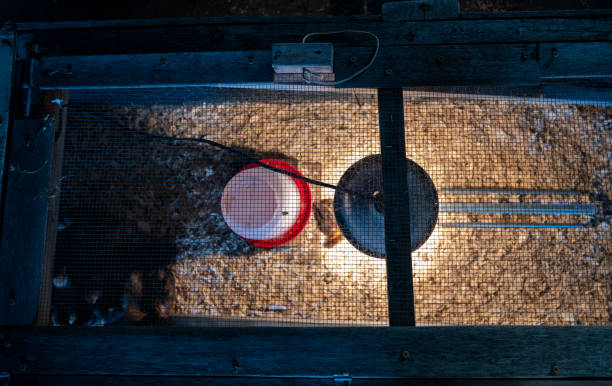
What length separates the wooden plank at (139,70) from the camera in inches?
38.1

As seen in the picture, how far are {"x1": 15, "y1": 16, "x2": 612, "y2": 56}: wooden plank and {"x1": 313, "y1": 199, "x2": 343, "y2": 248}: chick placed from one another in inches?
17.9

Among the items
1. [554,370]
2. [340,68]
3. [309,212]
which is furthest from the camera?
[309,212]

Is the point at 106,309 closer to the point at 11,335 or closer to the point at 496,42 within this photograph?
the point at 11,335

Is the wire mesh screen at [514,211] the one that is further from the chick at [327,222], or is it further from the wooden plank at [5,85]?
the wooden plank at [5,85]

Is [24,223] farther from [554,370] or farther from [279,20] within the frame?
[554,370]

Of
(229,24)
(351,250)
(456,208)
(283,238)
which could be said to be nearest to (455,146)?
(456,208)

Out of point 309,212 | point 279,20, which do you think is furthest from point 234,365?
point 279,20

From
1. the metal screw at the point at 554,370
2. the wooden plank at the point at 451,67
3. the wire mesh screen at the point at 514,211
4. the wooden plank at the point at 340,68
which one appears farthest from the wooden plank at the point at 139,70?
the metal screw at the point at 554,370

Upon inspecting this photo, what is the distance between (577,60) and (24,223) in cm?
135

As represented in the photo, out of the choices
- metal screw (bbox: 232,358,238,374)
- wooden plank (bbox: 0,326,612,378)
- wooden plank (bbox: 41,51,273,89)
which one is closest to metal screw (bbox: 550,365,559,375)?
wooden plank (bbox: 0,326,612,378)

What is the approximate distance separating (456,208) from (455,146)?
6.9 inches

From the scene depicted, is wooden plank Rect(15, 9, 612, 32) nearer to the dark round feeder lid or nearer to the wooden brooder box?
the wooden brooder box

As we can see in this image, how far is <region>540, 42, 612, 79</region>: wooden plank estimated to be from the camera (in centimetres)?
94

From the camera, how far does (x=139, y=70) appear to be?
3.22 ft
